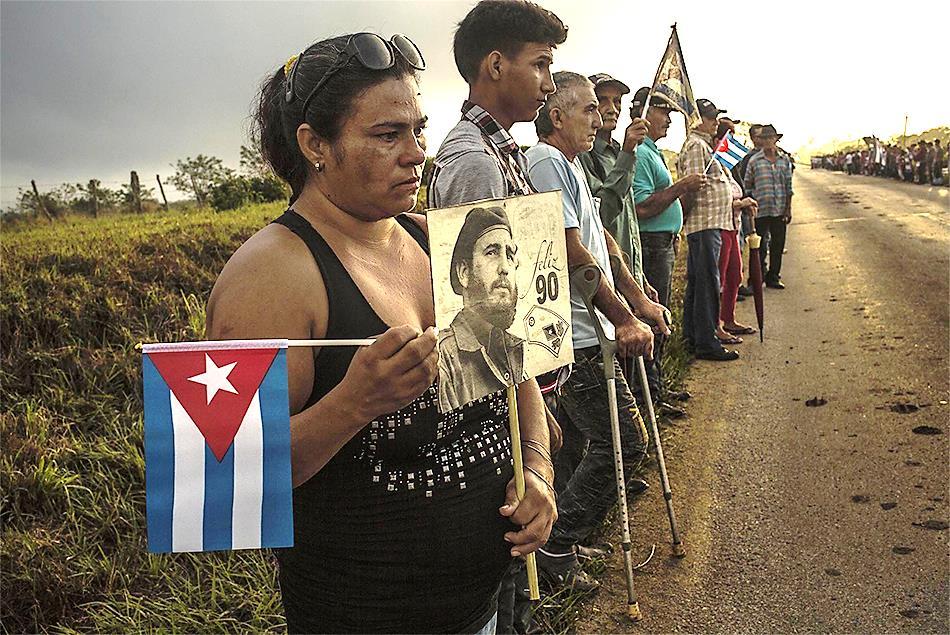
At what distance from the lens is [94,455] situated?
4.27 metres

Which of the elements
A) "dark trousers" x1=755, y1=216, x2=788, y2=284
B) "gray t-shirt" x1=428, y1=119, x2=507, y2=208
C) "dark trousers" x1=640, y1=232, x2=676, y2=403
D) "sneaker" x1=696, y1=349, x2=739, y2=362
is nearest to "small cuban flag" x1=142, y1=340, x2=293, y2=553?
"gray t-shirt" x1=428, y1=119, x2=507, y2=208

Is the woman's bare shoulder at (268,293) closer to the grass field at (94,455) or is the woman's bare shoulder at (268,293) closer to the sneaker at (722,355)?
the grass field at (94,455)

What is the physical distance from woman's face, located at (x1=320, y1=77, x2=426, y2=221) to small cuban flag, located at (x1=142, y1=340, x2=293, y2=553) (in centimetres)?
39

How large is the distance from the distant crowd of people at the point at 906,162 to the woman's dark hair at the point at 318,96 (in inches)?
1125

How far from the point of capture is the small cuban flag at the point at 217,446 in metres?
1.36

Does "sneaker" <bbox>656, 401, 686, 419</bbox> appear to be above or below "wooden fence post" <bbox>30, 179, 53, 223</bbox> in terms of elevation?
below

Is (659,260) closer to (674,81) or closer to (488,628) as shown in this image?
(674,81)

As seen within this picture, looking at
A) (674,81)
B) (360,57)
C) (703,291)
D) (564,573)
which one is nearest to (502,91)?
(360,57)

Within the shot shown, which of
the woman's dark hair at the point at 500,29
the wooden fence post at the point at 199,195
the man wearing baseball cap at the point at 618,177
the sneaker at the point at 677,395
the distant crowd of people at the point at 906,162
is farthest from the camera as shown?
the distant crowd of people at the point at 906,162

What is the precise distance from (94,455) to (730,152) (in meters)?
5.97

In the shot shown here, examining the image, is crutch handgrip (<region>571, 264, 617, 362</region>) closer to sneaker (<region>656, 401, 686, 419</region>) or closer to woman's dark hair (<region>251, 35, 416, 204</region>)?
woman's dark hair (<region>251, 35, 416, 204</region>)

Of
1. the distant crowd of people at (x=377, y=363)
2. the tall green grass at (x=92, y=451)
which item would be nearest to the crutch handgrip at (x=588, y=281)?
the distant crowd of people at (x=377, y=363)

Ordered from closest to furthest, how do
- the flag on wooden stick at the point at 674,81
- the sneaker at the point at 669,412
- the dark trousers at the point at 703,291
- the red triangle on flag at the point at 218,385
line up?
the red triangle on flag at the point at 218,385 → the flag on wooden stick at the point at 674,81 → the sneaker at the point at 669,412 → the dark trousers at the point at 703,291

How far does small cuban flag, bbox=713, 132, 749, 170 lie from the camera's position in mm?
7410
